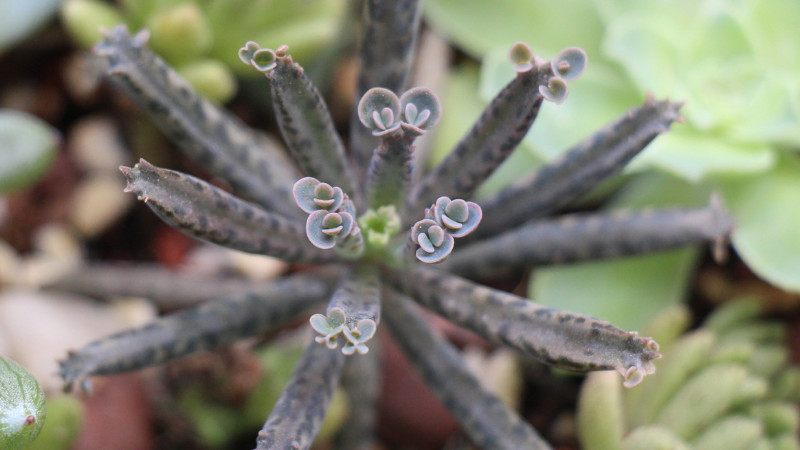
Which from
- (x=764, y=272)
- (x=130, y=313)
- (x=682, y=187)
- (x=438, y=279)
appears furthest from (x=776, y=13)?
(x=130, y=313)

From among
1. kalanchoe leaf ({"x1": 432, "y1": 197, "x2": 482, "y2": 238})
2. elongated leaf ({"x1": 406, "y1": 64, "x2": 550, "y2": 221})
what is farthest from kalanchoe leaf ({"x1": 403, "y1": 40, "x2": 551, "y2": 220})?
kalanchoe leaf ({"x1": 432, "y1": 197, "x2": 482, "y2": 238})

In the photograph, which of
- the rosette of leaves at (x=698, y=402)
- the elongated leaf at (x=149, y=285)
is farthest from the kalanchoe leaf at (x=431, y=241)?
the elongated leaf at (x=149, y=285)

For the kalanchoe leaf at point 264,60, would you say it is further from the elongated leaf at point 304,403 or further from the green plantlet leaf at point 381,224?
the elongated leaf at point 304,403

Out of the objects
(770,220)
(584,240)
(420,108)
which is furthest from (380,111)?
(770,220)

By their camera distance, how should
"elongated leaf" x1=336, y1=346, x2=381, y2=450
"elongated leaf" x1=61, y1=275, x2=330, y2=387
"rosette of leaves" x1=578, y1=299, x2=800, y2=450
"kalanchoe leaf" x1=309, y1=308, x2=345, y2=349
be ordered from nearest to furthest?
"kalanchoe leaf" x1=309, y1=308, x2=345, y2=349 < "elongated leaf" x1=61, y1=275, x2=330, y2=387 < "rosette of leaves" x1=578, y1=299, x2=800, y2=450 < "elongated leaf" x1=336, y1=346, x2=381, y2=450

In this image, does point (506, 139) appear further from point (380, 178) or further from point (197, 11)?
point (197, 11)

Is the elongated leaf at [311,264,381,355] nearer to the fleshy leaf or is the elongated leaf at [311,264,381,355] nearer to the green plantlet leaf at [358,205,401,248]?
the green plantlet leaf at [358,205,401,248]

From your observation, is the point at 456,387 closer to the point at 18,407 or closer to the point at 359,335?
the point at 359,335
